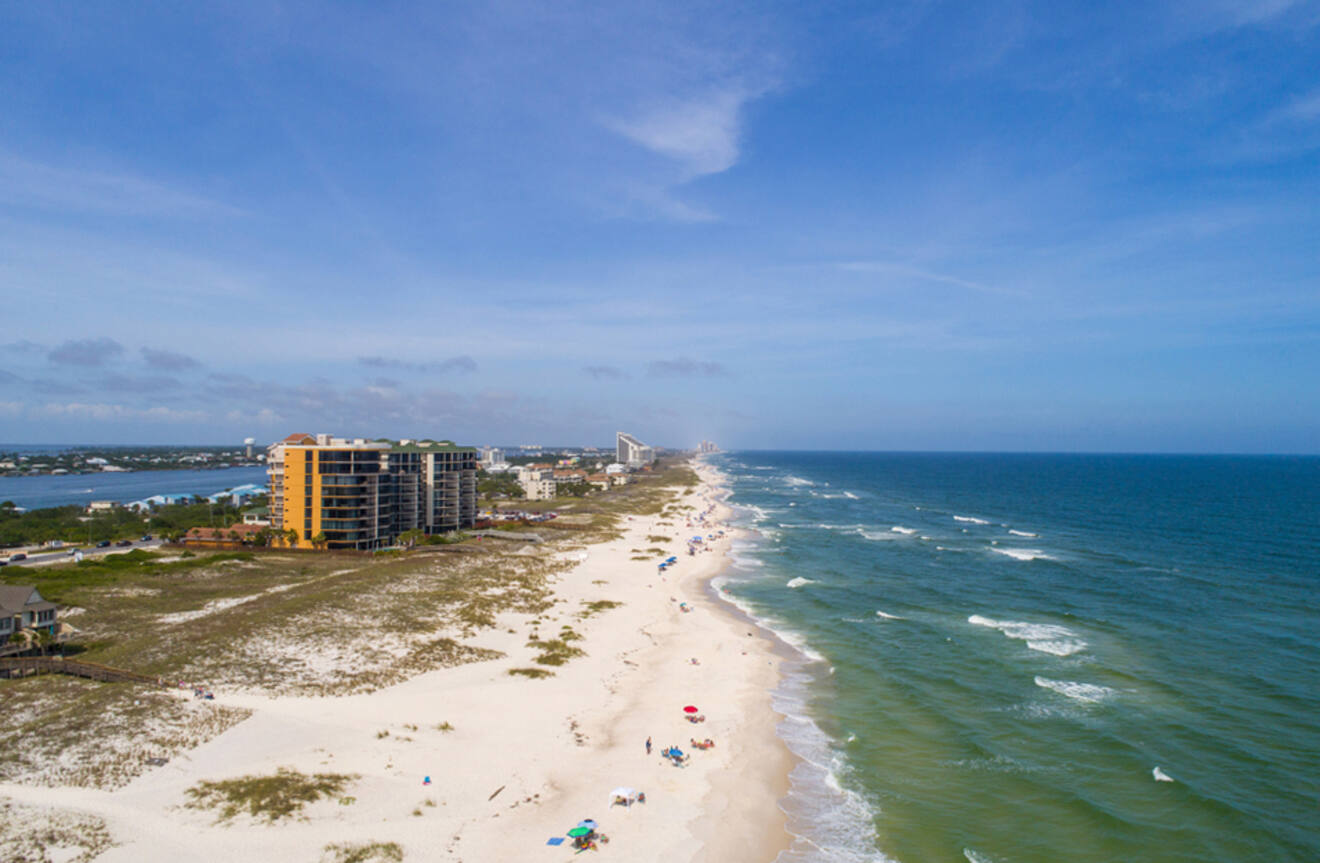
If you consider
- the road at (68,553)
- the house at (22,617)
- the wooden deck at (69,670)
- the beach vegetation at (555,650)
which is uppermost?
the house at (22,617)

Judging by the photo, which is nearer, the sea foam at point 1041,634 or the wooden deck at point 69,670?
the wooden deck at point 69,670

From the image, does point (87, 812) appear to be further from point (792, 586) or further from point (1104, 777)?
point (792, 586)

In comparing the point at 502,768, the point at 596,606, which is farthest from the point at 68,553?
the point at 502,768

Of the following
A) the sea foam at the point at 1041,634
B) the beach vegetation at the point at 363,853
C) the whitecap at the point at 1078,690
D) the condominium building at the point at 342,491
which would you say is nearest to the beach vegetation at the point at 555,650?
the beach vegetation at the point at 363,853

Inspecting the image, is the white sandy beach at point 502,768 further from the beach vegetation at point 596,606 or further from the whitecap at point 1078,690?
the whitecap at point 1078,690

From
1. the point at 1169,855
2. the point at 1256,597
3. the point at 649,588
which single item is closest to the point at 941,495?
the point at 1256,597

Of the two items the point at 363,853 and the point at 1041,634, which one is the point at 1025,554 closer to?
the point at 1041,634
